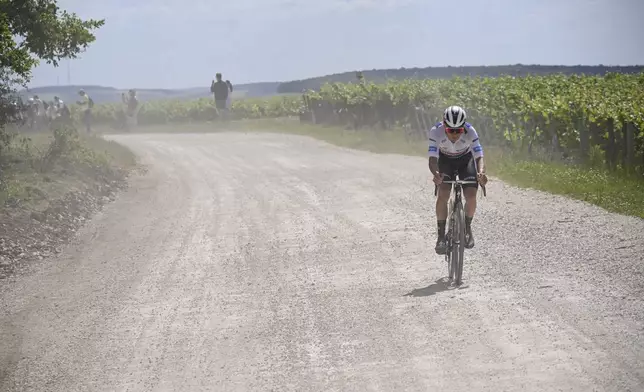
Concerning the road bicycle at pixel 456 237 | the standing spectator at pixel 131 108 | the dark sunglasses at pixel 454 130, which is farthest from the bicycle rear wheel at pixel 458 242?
the standing spectator at pixel 131 108

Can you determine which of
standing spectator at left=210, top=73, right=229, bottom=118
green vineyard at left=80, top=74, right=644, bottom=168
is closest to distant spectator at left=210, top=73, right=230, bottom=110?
standing spectator at left=210, top=73, right=229, bottom=118

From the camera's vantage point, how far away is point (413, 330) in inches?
336

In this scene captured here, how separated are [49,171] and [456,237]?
1350cm

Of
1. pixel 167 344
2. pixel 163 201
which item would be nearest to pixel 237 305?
pixel 167 344

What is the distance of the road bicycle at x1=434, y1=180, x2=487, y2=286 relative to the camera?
10.5 metres

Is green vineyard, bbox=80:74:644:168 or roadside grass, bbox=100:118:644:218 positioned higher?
green vineyard, bbox=80:74:644:168

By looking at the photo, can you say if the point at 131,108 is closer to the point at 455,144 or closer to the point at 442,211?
the point at 442,211

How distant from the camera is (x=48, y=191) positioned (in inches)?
743

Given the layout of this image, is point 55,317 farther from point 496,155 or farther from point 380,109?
point 380,109

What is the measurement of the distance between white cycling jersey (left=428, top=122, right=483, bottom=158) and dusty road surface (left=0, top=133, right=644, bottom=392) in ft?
4.81

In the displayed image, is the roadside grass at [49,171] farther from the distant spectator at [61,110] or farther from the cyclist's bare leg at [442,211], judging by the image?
the distant spectator at [61,110]

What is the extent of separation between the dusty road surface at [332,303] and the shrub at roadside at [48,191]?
1.88 feet

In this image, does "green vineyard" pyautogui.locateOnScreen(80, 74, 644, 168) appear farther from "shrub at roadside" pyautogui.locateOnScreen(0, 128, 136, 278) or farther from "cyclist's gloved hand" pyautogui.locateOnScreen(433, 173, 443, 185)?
"shrub at roadside" pyautogui.locateOnScreen(0, 128, 136, 278)

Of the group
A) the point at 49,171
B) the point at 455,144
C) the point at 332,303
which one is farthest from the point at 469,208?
the point at 49,171
